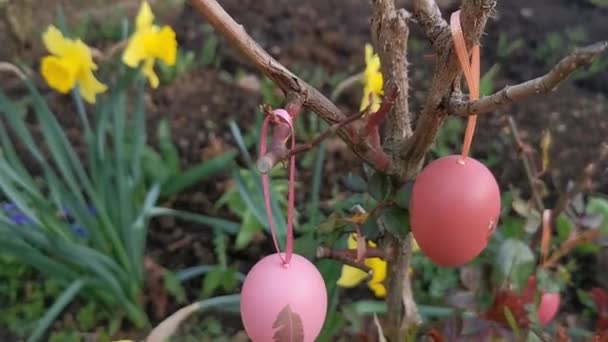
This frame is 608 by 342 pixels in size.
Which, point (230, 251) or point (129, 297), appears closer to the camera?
Result: point (129, 297)

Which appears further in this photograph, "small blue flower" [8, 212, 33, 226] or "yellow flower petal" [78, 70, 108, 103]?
"small blue flower" [8, 212, 33, 226]

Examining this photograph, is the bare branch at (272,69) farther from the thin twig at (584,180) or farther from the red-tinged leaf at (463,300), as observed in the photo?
the thin twig at (584,180)

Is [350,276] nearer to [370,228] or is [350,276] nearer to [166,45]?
[370,228]

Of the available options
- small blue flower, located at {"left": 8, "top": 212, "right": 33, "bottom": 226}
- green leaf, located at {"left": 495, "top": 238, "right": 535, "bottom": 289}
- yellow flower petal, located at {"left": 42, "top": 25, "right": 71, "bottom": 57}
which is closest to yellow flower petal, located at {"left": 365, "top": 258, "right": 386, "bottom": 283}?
green leaf, located at {"left": 495, "top": 238, "right": 535, "bottom": 289}

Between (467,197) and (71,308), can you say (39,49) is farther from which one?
(467,197)

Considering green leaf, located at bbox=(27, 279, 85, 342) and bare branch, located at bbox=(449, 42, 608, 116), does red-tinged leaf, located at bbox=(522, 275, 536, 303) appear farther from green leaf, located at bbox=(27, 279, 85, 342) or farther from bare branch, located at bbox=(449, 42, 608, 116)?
green leaf, located at bbox=(27, 279, 85, 342)

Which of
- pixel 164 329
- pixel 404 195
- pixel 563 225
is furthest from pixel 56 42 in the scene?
pixel 563 225

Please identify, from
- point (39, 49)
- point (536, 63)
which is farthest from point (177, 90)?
point (536, 63)
